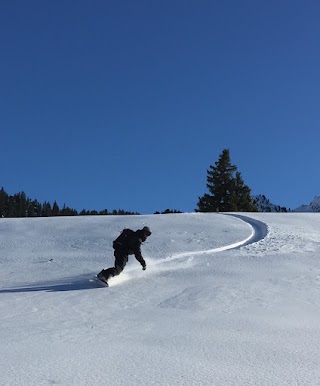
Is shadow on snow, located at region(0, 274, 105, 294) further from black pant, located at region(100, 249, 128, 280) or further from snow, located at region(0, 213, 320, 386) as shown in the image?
black pant, located at region(100, 249, 128, 280)

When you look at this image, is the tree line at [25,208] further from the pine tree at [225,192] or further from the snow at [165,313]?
the snow at [165,313]

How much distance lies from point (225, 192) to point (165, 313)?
47.1 m

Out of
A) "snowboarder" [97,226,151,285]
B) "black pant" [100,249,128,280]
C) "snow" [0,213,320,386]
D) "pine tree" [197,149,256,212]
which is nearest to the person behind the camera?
"snow" [0,213,320,386]

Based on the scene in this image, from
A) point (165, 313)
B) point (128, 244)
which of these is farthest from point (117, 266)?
→ point (165, 313)

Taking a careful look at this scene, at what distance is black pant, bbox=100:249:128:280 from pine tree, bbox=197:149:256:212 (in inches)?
1608

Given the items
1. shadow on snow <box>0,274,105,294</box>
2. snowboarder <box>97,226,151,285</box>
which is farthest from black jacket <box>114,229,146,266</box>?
shadow on snow <box>0,274,105,294</box>

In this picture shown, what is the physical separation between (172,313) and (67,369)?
112 inches

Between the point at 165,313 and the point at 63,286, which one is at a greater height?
the point at 63,286

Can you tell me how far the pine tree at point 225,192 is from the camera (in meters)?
51.9

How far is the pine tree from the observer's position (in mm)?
51875

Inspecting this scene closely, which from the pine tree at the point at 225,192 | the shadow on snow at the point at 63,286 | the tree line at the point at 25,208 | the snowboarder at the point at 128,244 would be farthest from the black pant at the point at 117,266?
the tree line at the point at 25,208

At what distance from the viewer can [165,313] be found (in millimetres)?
7129

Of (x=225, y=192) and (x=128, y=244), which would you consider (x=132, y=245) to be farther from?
(x=225, y=192)

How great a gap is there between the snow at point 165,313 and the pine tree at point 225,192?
118 feet
